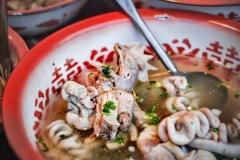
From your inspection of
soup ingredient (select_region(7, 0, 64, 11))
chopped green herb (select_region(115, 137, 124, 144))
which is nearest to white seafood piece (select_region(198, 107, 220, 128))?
chopped green herb (select_region(115, 137, 124, 144))

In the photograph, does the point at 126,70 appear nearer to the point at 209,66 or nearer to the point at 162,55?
the point at 162,55

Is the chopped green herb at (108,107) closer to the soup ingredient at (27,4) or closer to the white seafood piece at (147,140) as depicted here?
the white seafood piece at (147,140)

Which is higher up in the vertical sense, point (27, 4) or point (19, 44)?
point (27, 4)

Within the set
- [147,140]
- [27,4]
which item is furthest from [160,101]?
[27,4]

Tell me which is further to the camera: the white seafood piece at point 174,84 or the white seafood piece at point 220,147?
the white seafood piece at point 174,84

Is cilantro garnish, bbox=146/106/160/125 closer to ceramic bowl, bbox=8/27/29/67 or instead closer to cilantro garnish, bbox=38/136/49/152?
cilantro garnish, bbox=38/136/49/152

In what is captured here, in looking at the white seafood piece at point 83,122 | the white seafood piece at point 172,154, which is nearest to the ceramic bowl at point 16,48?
the white seafood piece at point 83,122
